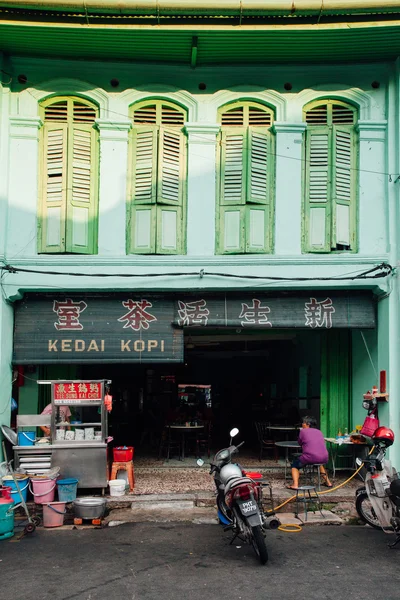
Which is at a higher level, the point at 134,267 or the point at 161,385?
the point at 134,267

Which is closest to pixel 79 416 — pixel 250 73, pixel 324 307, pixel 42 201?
pixel 42 201

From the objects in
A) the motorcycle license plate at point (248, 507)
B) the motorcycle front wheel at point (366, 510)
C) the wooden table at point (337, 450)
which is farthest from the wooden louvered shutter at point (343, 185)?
the motorcycle license plate at point (248, 507)

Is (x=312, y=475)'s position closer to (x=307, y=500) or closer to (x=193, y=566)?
(x=307, y=500)

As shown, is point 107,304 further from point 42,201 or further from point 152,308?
point 42,201

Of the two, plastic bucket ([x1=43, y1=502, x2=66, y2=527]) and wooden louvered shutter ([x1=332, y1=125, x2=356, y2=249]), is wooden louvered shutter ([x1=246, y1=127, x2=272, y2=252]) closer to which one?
wooden louvered shutter ([x1=332, y1=125, x2=356, y2=249])

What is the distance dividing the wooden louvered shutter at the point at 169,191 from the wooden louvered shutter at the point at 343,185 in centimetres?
270

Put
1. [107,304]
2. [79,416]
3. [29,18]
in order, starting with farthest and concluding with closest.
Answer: [79,416] < [107,304] < [29,18]

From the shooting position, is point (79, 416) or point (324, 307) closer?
point (324, 307)

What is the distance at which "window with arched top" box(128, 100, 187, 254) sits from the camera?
10.3 metres

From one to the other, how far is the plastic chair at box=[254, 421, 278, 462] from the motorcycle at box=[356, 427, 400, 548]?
4729 mm

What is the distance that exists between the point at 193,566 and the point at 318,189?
6.63 metres

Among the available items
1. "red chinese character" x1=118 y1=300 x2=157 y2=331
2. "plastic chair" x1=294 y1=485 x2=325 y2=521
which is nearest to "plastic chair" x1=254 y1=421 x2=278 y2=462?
"plastic chair" x1=294 y1=485 x2=325 y2=521

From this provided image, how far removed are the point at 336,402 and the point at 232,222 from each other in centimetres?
402

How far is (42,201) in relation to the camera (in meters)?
10.3
